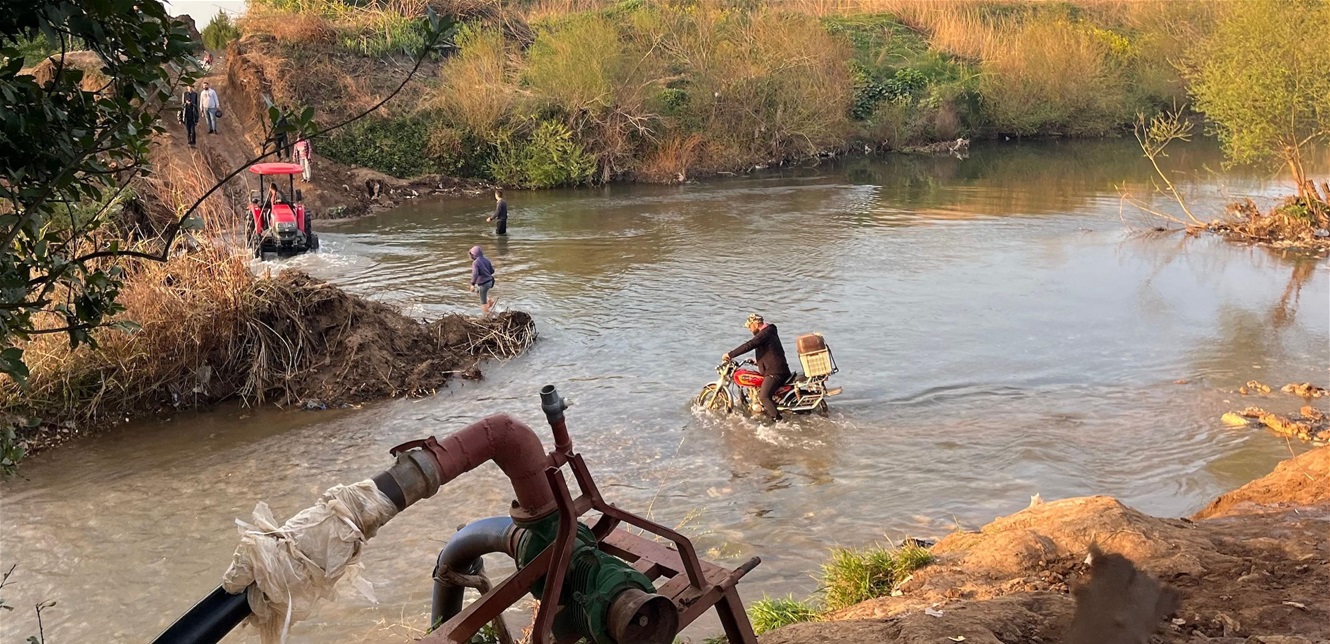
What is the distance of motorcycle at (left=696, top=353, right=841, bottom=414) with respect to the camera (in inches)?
467

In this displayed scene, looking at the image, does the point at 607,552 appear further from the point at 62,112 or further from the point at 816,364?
the point at 816,364

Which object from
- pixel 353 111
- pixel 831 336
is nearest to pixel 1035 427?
pixel 831 336

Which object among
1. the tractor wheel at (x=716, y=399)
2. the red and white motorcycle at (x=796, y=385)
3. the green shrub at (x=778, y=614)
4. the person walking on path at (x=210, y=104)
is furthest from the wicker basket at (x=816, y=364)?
the person walking on path at (x=210, y=104)

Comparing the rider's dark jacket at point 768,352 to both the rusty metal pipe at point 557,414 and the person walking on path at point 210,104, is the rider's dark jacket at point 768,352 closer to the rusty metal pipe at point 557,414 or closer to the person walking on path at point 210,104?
the rusty metal pipe at point 557,414

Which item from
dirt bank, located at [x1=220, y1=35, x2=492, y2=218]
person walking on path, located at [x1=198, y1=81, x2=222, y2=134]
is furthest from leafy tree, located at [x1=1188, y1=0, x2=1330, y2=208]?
person walking on path, located at [x1=198, y1=81, x2=222, y2=134]

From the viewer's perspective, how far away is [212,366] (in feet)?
41.1

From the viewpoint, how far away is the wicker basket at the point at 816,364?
1177cm

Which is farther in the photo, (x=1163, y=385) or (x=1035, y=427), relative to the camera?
(x=1163, y=385)

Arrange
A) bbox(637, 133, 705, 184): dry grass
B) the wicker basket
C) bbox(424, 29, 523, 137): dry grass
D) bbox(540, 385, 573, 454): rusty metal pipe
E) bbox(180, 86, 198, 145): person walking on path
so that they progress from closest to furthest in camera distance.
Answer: bbox(540, 385, 573, 454): rusty metal pipe, the wicker basket, bbox(180, 86, 198, 145): person walking on path, bbox(424, 29, 523, 137): dry grass, bbox(637, 133, 705, 184): dry grass

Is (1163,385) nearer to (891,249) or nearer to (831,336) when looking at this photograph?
(831,336)

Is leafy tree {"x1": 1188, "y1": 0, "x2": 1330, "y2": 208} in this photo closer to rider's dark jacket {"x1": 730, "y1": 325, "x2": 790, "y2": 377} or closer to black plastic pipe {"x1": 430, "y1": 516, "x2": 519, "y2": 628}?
rider's dark jacket {"x1": 730, "y1": 325, "x2": 790, "y2": 377}

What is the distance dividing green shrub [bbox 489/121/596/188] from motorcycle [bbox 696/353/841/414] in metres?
21.8

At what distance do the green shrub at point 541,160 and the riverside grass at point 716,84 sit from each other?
7cm

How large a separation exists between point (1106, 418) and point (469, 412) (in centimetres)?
780
